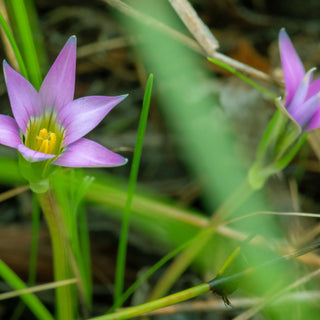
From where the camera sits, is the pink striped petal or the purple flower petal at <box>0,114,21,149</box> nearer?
the purple flower petal at <box>0,114,21,149</box>

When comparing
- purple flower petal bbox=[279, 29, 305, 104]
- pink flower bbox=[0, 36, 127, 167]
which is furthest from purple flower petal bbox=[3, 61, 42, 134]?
purple flower petal bbox=[279, 29, 305, 104]

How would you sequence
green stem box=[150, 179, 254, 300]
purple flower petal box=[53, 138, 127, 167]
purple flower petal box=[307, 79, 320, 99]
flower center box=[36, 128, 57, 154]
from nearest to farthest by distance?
purple flower petal box=[53, 138, 127, 167] < flower center box=[36, 128, 57, 154] < purple flower petal box=[307, 79, 320, 99] < green stem box=[150, 179, 254, 300]

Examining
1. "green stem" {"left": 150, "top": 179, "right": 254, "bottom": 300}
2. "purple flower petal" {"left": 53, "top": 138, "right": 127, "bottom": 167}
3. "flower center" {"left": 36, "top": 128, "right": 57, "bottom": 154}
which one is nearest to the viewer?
"purple flower petal" {"left": 53, "top": 138, "right": 127, "bottom": 167}

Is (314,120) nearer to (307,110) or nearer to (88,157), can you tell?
(307,110)

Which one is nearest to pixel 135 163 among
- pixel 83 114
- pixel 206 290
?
pixel 83 114

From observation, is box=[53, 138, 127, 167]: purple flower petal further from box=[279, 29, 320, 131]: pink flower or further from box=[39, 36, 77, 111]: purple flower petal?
box=[279, 29, 320, 131]: pink flower

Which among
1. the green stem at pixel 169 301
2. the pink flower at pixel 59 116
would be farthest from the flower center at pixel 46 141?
the green stem at pixel 169 301

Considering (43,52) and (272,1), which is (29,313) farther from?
(272,1)

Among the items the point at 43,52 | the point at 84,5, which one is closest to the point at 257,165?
the point at 43,52
